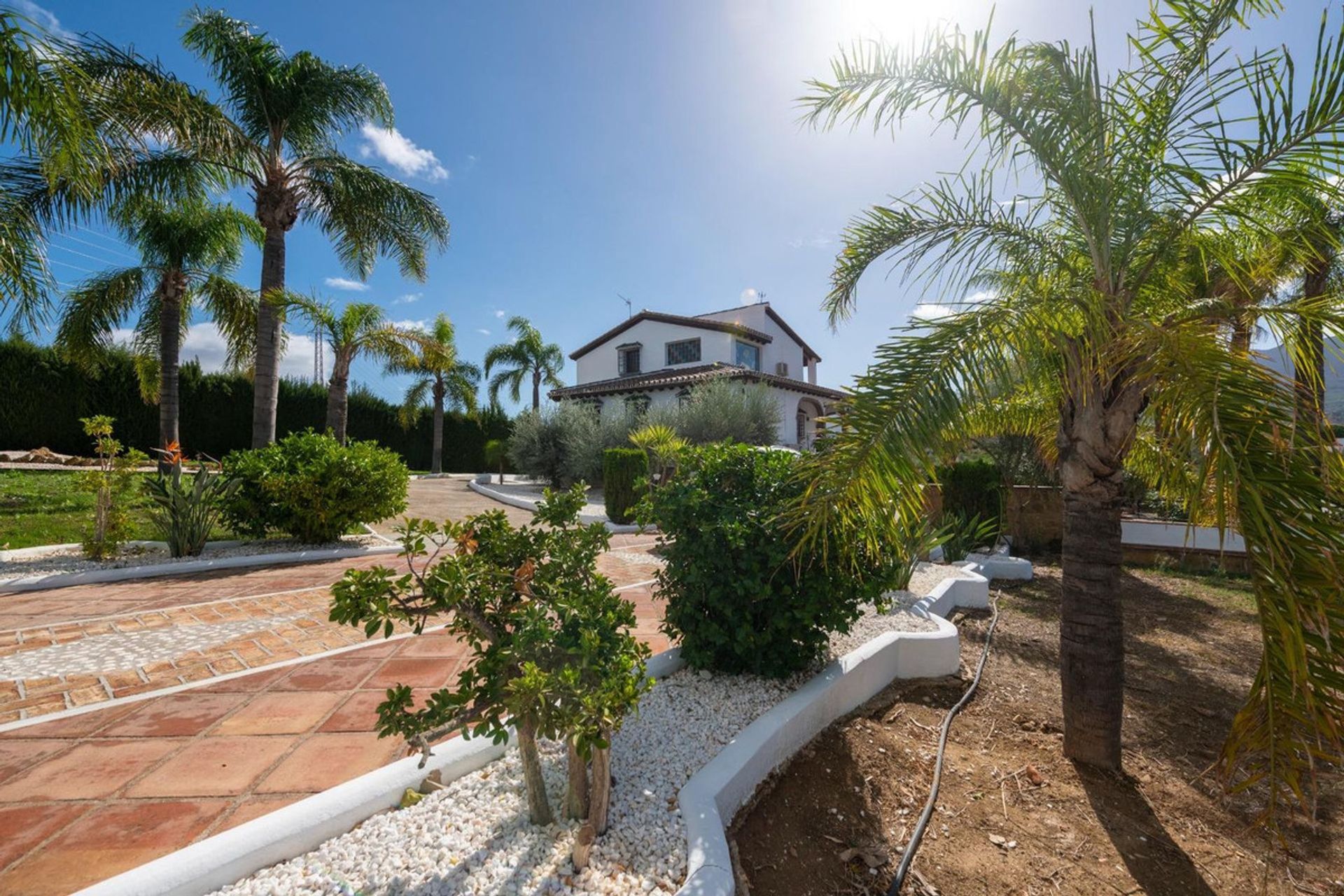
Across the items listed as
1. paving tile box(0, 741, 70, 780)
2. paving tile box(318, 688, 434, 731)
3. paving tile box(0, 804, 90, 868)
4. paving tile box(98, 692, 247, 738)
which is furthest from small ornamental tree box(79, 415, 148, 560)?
paving tile box(0, 804, 90, 868)

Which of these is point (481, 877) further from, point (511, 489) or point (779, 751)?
point (511, 489)

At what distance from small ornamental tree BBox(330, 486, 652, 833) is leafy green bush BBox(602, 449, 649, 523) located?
9.04 metres

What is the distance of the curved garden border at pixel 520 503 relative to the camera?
36.2ft

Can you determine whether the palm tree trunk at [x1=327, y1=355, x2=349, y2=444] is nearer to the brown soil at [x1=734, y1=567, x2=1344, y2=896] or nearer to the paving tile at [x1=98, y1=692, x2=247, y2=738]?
the paving tile at [x1=98, y1=692, x2=247, y2=738]

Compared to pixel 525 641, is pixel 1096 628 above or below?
below

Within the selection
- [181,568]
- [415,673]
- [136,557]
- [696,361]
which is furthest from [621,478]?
[696,361]

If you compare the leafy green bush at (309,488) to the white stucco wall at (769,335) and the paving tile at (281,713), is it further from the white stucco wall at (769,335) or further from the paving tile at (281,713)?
the white stucco wall at (769,335)

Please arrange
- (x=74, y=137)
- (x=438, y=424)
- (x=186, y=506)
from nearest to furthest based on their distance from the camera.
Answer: (x=74, y=137)
(x=186, y=506)
(x=438, y=424)

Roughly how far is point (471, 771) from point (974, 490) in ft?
32.8

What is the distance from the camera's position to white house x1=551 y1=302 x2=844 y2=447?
20750 mm

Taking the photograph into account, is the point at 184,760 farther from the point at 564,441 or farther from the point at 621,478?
the point at 564,441

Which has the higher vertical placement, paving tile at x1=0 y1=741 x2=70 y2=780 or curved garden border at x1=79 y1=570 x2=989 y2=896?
curved garden border at x1=79 y1=570 x2=989 y2=896

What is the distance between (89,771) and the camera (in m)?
2.54

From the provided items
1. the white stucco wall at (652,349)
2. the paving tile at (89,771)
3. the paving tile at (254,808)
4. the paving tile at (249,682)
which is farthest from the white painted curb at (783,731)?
the white stucco wall at (652,349)
